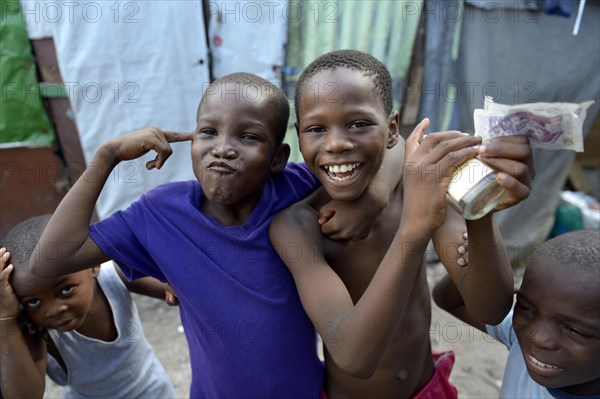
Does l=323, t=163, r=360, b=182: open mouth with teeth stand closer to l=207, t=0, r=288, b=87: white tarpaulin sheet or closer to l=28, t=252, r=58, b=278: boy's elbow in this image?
l=28, t=252, r=58, b=278: boy's elbow

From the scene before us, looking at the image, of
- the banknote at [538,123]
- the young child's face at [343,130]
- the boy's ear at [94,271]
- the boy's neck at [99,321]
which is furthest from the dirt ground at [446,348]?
the banknote at [538,123]

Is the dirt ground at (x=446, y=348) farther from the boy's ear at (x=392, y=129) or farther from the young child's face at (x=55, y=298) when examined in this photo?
the boy's ear at (x=392, y=129)

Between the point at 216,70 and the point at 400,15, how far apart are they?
1.39 meters

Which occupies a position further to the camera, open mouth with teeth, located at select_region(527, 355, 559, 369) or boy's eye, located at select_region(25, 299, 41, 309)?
boy's eye, located at select_region(25, 299, 41, 309)

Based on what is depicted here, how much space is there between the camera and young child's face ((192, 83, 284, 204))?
4.47ft

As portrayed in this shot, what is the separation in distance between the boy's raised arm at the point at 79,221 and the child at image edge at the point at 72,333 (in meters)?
0.23

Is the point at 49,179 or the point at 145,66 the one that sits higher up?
the point at 145,66

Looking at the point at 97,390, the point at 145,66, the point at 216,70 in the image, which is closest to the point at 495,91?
the point at 216,70

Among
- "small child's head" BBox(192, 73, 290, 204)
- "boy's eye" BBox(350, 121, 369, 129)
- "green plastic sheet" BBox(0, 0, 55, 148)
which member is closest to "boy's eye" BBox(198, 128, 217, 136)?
"small child's head" BBox(192, 73, 290, 204)

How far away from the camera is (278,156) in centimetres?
152

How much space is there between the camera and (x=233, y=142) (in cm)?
138

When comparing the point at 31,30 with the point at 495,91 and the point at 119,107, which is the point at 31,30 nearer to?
the point at 119,107

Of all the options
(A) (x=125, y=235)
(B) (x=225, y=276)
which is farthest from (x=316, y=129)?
(A) (x=125, y=235)

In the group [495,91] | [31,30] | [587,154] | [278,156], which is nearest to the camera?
[278,156]
